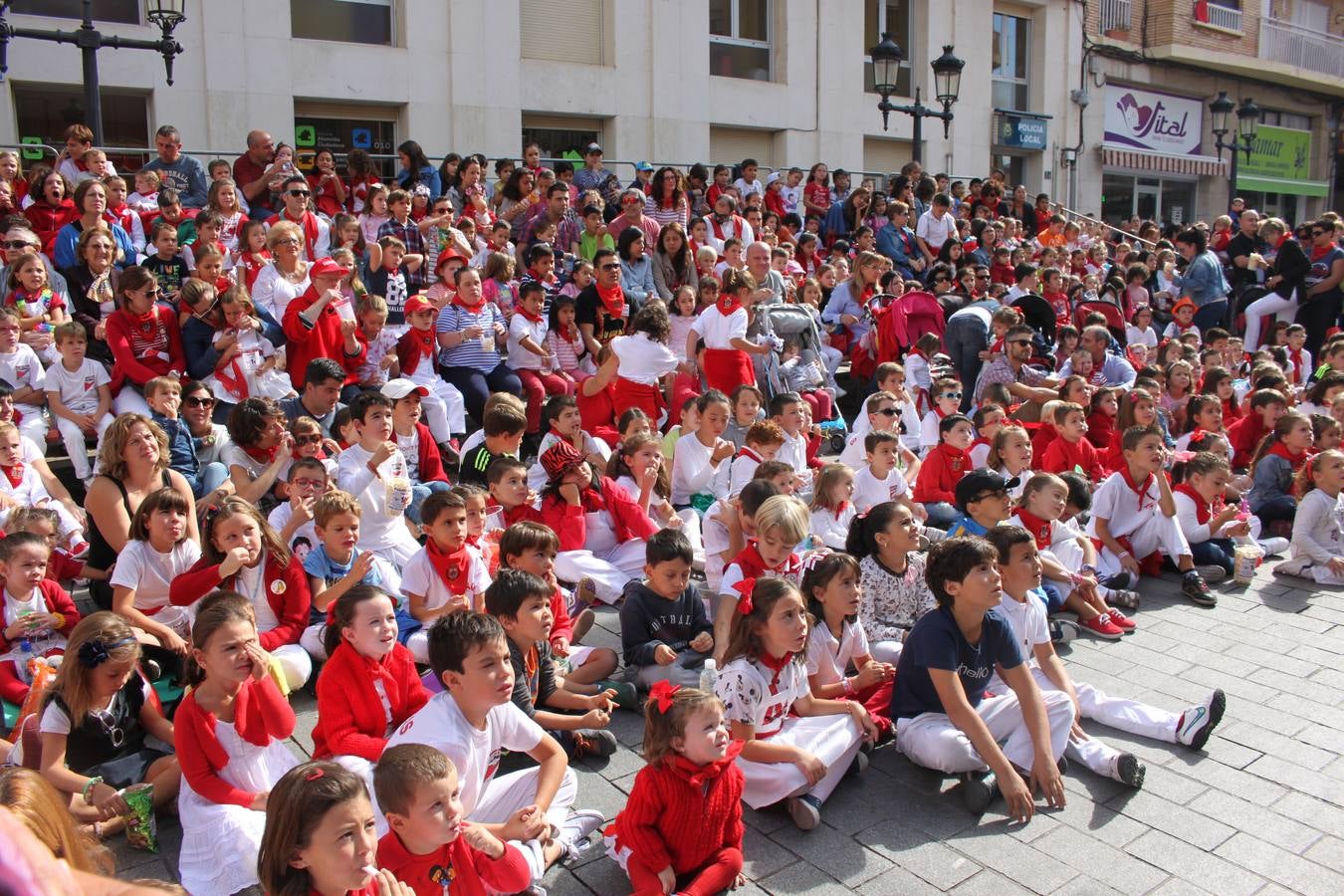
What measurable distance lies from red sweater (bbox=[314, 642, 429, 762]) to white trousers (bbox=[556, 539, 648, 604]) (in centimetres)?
215

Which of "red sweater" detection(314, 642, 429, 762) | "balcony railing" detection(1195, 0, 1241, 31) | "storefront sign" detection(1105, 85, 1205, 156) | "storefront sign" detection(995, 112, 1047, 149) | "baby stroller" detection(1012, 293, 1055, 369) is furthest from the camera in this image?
"balcony railing" detection(1195, 0, 1241, 31)

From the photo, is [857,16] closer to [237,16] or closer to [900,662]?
[237,16]

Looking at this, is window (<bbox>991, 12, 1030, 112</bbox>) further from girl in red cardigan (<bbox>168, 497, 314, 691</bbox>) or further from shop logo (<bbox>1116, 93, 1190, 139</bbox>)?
girl in red cardigan (<bbox>168, 497, 314, 691</bbox>)

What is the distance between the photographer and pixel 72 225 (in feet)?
26.9

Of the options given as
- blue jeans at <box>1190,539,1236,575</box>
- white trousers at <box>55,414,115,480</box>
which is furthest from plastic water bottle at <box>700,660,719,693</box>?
white trousers at <box>55,414,115,480</box>

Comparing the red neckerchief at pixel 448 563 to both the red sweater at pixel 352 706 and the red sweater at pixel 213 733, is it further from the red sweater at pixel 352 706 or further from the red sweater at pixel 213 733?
the red sweater at pixel 213 733

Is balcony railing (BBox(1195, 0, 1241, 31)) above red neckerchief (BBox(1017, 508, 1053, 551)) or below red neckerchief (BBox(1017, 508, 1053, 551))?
above

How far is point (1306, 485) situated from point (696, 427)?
13.1 feet

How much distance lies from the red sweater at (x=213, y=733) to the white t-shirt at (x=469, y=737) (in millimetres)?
422

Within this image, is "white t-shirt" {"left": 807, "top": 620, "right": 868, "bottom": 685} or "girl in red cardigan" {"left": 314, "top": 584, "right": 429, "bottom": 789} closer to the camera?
"girl in red cardigan" {"left": 314, "top": 584, "right": 429, "bottom": 789}

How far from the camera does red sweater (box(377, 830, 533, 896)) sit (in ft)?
10.0

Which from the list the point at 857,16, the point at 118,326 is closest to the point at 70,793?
the point at 118,326

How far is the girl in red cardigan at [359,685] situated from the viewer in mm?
3840

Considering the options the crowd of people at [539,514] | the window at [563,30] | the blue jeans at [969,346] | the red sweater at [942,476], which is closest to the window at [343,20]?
the window at [563,30]
